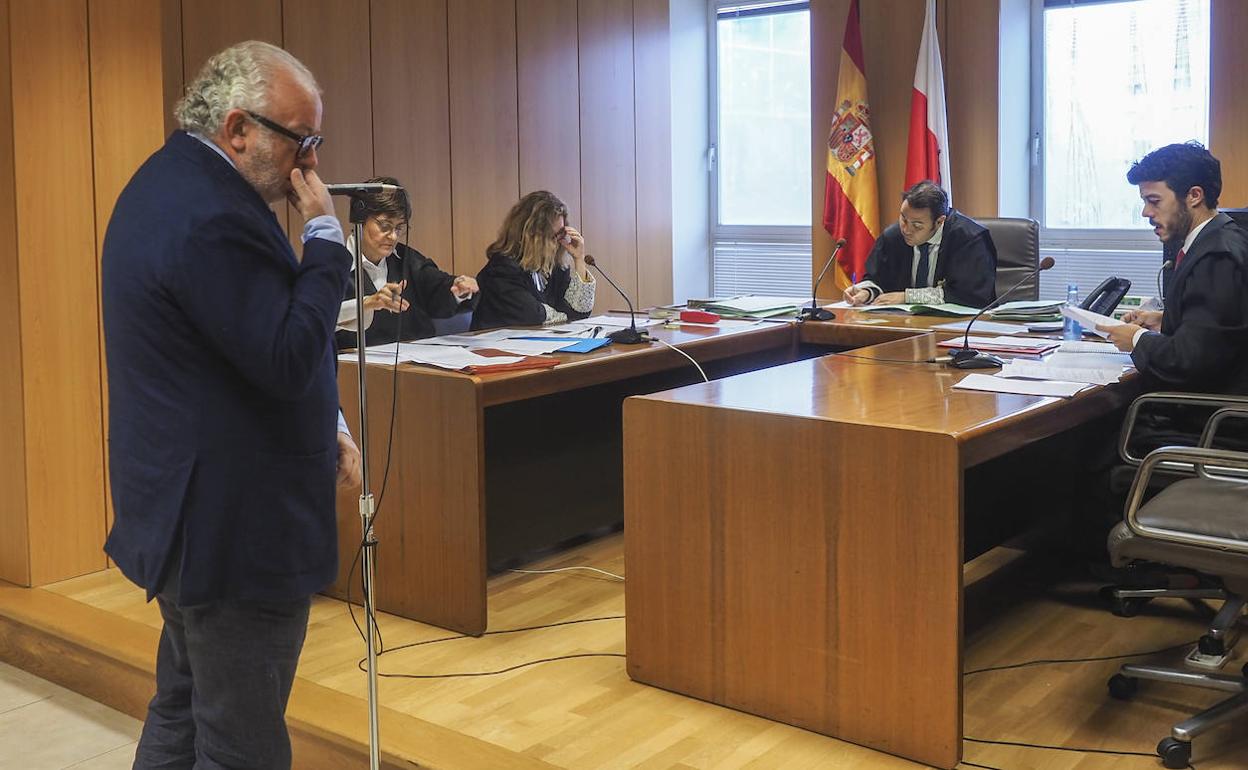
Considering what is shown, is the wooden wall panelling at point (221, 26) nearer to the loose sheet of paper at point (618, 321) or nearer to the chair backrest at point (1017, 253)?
the loose sheet of paper at point (618, 321)

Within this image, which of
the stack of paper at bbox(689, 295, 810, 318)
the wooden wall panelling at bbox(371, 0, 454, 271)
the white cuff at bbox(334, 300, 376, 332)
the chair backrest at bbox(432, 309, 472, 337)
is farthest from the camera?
the chair backrest at bbox(432, 309, 472, 337)

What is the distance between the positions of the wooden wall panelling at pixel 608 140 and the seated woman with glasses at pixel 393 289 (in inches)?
71.4

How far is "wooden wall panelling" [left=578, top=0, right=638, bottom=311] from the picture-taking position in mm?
6105

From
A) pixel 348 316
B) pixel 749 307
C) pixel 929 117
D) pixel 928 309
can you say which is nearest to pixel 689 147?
pixel 929 117

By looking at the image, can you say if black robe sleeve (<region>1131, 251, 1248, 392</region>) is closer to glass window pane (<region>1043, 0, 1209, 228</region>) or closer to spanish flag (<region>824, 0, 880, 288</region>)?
glass window pane (<region>1043, 0, 1209, 228</region>)

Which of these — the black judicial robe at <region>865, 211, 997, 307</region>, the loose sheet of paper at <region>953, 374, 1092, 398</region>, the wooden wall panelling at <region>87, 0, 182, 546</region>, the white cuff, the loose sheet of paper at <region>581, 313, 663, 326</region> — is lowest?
the loose sheet of paper at <region>953, 374, 1092, 398</region>

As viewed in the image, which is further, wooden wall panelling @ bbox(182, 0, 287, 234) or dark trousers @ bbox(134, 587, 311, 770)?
Answer: wooden wall panelling @ bbox(182, 0, 287, 234)

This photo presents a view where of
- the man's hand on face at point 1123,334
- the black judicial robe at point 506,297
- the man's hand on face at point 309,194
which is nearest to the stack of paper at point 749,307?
the black judicial robe at point 506,297

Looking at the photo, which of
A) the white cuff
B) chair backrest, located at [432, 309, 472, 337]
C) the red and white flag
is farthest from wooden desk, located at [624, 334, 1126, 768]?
the red and white flag

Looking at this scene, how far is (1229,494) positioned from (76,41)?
3161 millimetres

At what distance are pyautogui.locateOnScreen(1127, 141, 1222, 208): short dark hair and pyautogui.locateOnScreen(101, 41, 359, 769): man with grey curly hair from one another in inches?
90.9

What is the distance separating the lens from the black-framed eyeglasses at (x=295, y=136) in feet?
5.49

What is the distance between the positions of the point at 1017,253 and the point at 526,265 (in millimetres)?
1956

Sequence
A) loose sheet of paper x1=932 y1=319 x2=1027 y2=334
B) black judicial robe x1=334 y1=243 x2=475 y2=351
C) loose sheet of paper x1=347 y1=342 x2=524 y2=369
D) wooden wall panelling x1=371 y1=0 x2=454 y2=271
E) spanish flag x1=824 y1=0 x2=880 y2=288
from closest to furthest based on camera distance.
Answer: loose sheet of paper x1=347 y1=342 x2=524 y2=369 → loose sheet of paper x1=932 y1=319 x2=1027 y2=334 → black judicial robe x1=334 y1=243 x2=475 y2=351 → wooden wall panelling x1=371 y1=0 x2=454 y2=271 → spanish flag x1=824 y1=0 x2=880 y2=288
